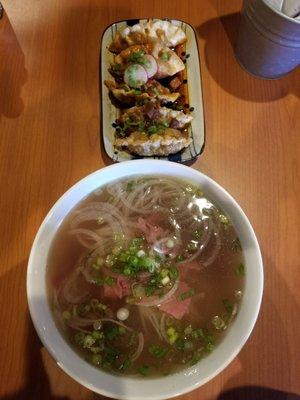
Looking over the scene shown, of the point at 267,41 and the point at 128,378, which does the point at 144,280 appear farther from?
the point at 267,41

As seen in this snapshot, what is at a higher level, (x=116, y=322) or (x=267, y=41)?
(x=267, y=41)

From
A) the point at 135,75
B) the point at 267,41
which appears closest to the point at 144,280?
the point at 135,75

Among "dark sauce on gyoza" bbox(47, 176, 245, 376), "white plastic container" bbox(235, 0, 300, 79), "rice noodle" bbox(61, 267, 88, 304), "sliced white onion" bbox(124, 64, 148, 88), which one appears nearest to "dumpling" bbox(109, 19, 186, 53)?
"sliced white onion" bbox(124, 64, 148, 88)

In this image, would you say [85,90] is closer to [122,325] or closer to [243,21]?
[243,21]

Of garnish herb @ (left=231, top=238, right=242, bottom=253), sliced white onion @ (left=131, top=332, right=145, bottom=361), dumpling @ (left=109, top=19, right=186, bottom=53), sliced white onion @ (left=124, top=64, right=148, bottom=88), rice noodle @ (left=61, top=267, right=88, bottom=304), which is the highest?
dumpling @ (left=109, top=19, right=186, bottom=53)

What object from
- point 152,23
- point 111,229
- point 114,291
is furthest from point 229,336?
point 152,23

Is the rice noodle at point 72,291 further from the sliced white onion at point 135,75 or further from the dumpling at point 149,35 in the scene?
the dumpling at point 149,35

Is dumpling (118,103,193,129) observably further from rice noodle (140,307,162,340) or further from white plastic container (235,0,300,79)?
rice noodle (140,307,162,340)
